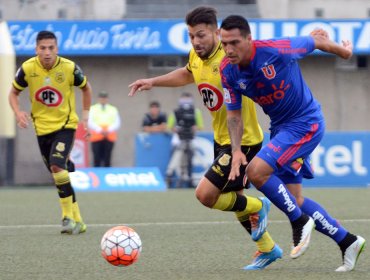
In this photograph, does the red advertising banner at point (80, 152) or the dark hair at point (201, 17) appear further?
the red advertising banner at point (80, 152)

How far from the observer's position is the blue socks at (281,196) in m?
7.00

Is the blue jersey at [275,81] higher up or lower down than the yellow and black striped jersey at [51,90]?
higher up

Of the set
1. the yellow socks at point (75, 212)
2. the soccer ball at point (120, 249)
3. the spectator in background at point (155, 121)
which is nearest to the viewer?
the soccer ball at point (120, 249)

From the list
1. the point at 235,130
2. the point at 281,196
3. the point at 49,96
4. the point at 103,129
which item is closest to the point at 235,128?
the point at 235,130

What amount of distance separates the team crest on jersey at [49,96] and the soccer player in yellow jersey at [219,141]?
2.72 m

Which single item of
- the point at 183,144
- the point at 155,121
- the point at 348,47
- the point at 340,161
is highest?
the point at 348,47

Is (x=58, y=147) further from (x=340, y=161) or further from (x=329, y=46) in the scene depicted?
(x=340, y=161)

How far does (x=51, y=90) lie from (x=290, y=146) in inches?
159

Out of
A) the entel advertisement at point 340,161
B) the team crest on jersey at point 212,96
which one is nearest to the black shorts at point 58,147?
the team crest on jersey at point 212,96

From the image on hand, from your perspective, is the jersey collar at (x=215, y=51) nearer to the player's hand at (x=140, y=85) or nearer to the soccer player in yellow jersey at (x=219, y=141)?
the soccer player in yellow jersey at (x=219, y=141)

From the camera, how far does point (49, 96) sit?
10.4m

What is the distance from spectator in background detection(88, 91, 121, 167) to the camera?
64.8 ft

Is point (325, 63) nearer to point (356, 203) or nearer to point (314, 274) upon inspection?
point (356, 203)

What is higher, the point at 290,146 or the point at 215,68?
the point at 215,68
